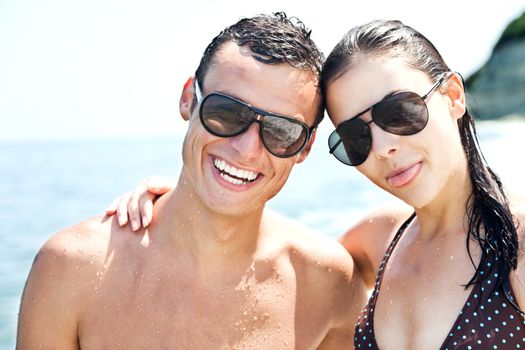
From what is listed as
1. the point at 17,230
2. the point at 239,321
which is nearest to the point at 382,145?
the point at 239,321

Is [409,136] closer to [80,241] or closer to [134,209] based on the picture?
[134,209]

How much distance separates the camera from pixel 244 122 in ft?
11.0

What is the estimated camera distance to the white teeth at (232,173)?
342 centimetres

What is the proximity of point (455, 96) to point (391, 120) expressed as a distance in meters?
0.40

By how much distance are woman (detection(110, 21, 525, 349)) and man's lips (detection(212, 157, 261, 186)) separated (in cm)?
46

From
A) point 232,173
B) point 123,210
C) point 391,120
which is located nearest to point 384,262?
point 391,120

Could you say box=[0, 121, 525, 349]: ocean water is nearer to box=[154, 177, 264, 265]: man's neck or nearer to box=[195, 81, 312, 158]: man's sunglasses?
box=[154, 177, 264, 265]: man's neck

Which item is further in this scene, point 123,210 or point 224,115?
point 123,210

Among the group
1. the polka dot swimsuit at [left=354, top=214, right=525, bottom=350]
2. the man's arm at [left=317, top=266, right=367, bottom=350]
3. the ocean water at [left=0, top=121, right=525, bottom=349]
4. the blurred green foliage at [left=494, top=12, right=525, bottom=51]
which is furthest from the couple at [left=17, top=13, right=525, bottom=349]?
the blurred green foliage at [left=494, top=12, right=525, bottom=51]

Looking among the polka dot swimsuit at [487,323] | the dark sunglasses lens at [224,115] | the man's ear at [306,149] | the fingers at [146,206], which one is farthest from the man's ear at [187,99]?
the polka dot swimsuit at [487,323]

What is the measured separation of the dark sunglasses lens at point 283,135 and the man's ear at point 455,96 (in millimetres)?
722

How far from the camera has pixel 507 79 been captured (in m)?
42.6

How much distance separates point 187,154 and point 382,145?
1.00 m

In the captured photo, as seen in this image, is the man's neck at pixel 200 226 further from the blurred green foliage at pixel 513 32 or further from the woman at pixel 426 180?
the blurred green foliage at pixel 513 32
